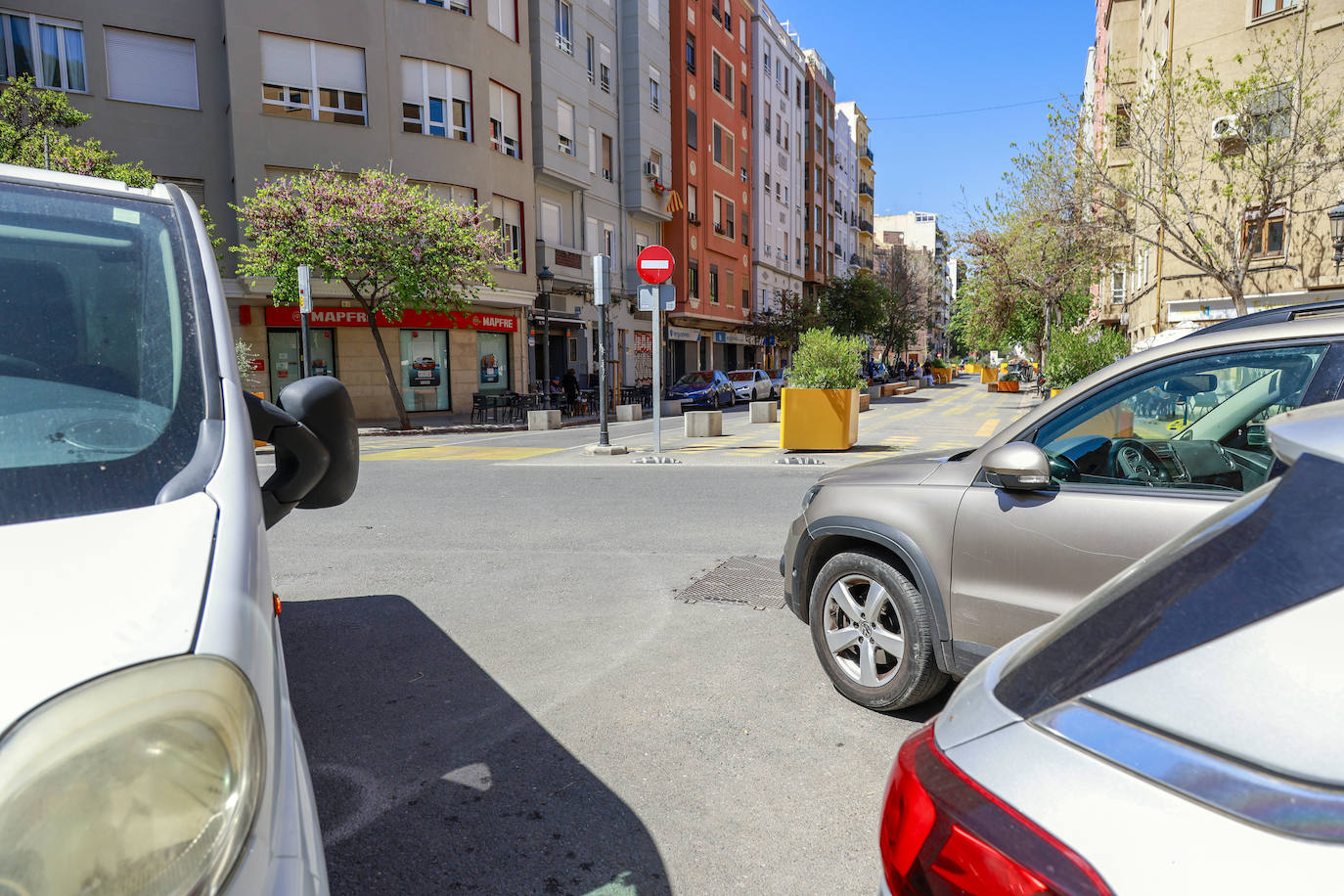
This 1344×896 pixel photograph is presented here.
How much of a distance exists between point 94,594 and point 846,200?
77589mm

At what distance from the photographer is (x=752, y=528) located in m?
7.86

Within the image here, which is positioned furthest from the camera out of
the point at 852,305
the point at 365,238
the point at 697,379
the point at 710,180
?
the point at 852,305

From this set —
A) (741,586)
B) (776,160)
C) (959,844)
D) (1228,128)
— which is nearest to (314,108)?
(1228,128)

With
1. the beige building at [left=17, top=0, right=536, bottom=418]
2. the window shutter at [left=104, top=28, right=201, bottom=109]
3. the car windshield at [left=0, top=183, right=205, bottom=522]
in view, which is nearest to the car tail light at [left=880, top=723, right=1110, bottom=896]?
the car windshield at [left=0, top=183, right=205, bottom=522]

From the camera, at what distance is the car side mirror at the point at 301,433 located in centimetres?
218

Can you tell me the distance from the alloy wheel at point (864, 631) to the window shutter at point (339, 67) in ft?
82.6

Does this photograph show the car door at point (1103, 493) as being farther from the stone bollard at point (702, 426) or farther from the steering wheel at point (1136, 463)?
the stone bollard at point (702, 426)

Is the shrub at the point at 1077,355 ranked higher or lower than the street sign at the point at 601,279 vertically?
lower

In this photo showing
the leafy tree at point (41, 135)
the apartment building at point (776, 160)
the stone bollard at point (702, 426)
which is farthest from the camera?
the apartment building at point (776, 160)

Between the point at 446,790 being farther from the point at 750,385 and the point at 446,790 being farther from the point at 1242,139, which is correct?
the point at 750,385

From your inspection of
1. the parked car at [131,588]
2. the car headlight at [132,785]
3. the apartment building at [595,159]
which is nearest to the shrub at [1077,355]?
the apartment building at [595,159]

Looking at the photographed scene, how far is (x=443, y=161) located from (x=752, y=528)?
69.4 ft

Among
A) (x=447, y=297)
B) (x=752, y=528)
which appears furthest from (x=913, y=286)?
(x=752, y=528)

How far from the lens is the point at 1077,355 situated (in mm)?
21391
